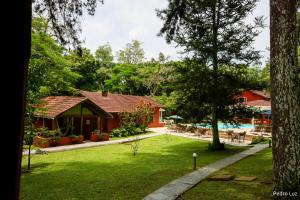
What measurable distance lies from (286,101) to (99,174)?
9.95 m

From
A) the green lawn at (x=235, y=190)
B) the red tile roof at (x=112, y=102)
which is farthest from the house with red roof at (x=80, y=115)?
the green lawn at (x=235, y=190)

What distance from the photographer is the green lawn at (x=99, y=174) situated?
10305 millimetres

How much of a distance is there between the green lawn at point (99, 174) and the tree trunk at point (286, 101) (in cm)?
477

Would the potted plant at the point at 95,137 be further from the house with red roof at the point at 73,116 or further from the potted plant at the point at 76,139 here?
the potted plant at the point at 76,139

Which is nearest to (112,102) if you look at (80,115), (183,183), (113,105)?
(113,105)

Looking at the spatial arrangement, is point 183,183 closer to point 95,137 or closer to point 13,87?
point 13,87

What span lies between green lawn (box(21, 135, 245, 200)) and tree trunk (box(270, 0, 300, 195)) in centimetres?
477

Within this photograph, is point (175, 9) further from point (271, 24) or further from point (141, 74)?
point (141, 74)

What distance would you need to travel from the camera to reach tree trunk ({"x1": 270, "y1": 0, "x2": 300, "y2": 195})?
6516mm

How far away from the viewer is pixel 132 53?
212 feet

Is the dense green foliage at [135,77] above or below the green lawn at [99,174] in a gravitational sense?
above

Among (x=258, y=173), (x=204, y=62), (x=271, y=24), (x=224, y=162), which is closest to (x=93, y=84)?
(x=204, y=62)

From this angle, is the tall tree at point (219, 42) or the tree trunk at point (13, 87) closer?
the tree trunk at point (13, 87)

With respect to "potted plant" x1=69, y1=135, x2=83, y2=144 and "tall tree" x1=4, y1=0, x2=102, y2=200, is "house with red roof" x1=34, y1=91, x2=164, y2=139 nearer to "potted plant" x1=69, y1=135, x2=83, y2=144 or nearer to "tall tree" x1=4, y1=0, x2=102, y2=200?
"potted plant" x1=69, y1=135, x2=83, y2=144
